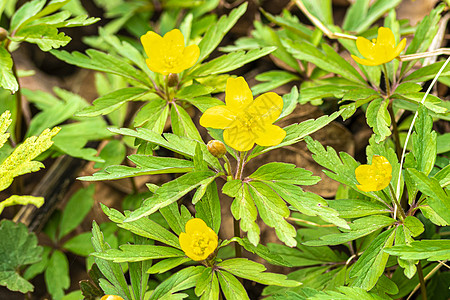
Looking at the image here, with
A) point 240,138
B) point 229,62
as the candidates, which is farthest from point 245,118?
point 229,62

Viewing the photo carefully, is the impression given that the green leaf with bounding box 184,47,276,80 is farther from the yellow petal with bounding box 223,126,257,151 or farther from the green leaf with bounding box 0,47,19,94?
the green leaf with bounding box 0,47,19,94

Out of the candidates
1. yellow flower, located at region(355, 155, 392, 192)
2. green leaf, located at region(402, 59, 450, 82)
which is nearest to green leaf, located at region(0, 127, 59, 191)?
yellow flower, located at region(355, 155, 392, 192)

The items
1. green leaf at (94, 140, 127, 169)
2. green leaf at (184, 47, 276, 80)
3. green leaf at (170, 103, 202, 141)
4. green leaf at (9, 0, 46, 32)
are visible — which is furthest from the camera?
green leaf at (94, 140, 127, 169)

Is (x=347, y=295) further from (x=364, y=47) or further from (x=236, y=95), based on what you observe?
(x=364, y=47)

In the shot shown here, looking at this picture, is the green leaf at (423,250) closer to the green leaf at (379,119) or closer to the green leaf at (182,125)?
the green leaf at (379,119)

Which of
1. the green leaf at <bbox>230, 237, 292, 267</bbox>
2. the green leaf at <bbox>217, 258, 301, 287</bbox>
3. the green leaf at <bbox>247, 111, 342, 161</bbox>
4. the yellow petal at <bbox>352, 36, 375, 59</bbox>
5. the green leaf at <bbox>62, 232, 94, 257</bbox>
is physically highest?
the yellow petal at <bbox>352, 36, 375, 59</bbox>

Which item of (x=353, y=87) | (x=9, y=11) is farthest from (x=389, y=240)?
(x=9, y=11)
